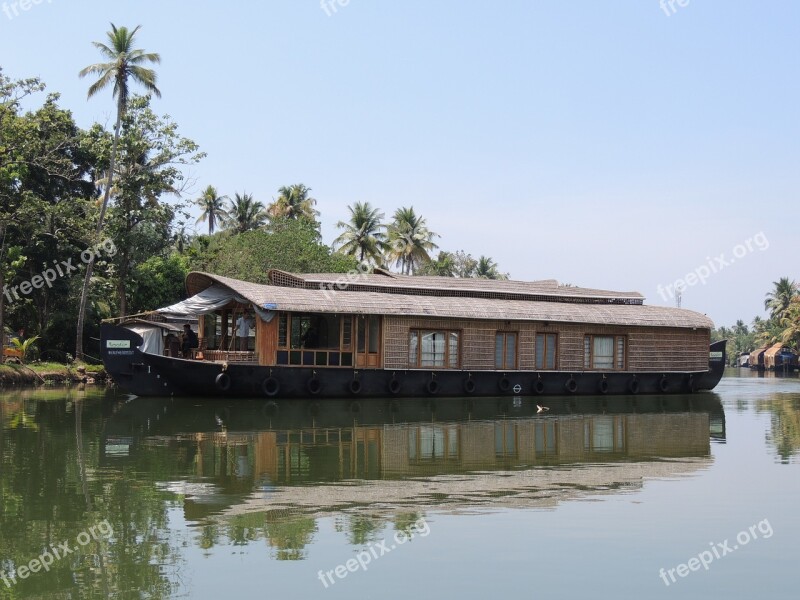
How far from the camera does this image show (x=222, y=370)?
19.9m

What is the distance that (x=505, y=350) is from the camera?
2334 centimetres

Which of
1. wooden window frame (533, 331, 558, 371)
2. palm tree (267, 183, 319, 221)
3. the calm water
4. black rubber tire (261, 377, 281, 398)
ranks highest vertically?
palm tree (267, 183, 319, 221)

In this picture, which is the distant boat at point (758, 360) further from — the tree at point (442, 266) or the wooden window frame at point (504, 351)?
the wooden window frame at point (504, 351)

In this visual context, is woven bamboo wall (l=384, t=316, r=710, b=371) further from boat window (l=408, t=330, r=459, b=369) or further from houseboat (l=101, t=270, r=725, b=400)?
boat window (l=408, t=330, r=459, b=369)

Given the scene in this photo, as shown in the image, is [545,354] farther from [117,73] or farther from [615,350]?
[117,73]

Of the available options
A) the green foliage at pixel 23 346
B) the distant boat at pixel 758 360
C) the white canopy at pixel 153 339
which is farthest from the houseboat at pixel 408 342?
the distant boat at pixel 758 360

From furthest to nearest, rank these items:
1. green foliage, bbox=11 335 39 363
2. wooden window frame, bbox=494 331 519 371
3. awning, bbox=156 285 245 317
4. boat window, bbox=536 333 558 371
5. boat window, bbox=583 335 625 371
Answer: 1. green foliage, bbox=11 335 39 363
2. boat window, bbox=583 335 625 371
3. boat window, bbox=536 333 558 371
4. wooden window frame, bbox=494 331 519 371
5. awning, bbox=156 285 245 317

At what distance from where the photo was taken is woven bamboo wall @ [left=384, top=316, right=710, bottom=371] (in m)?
21.9

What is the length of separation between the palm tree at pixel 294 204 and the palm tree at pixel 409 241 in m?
4.49

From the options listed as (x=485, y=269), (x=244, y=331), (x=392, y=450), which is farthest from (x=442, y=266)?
(x=392, y=450)

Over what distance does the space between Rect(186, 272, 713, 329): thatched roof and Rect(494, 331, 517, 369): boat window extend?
1.76ft

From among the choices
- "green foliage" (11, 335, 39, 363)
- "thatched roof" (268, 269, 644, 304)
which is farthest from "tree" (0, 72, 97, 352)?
"thatched roof" (268, 269, 644, 304)

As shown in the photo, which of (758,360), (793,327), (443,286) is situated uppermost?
(793,327)

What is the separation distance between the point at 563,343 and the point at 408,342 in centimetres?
436
